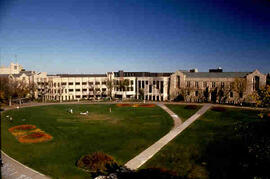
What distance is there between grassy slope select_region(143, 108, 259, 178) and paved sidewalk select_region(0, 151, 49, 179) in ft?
36.4

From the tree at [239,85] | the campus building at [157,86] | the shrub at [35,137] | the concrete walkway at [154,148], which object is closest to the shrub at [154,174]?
the concrete walkway at [154,148]

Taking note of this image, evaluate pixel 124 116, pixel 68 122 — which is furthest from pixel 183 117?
pixel 68 122

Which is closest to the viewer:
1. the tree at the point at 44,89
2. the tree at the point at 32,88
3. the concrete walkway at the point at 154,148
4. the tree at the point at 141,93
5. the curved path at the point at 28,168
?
the curved path at the point at 28,168

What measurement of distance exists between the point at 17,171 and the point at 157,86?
61.5m

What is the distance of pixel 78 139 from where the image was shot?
30.2m

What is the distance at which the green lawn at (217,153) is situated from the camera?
690 inches

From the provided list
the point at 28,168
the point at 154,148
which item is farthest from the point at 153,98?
the point at 28,168

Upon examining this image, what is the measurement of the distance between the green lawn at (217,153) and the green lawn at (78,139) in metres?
4.13

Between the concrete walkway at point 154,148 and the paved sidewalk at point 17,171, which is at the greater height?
the concrete walkway at point 154,148

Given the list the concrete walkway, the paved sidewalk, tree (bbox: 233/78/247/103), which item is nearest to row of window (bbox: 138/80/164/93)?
tree (bbox: 233/78/247/103)

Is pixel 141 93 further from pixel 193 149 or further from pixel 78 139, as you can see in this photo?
pixel 193 149

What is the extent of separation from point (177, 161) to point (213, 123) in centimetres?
1983

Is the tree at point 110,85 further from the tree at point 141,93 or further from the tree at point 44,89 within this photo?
the tree at point 44,89

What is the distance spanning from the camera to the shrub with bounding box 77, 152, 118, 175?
20844 millimetres
